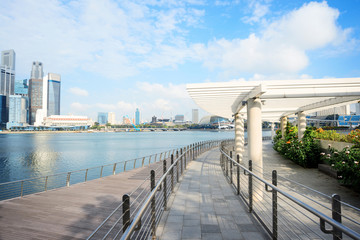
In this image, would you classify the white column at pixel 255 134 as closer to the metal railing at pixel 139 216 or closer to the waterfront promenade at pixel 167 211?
the waterfront promenade at pixel 167 211

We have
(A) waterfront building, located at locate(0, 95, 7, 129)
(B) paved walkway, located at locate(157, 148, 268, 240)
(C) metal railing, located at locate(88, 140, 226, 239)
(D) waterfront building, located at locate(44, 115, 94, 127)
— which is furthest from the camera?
(A) waterfront building, located at locate(0, 95, 7, 129)

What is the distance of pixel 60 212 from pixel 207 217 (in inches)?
166

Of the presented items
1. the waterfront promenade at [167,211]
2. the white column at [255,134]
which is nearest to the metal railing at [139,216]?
the waterfront promenade at [167,211]

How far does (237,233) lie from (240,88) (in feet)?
15.2

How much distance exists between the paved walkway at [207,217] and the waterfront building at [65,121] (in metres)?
182


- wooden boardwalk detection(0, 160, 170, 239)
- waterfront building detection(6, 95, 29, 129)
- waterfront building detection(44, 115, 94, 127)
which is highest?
waterfront building detection(6, 95, 29, 129)

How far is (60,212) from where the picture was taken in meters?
5.95

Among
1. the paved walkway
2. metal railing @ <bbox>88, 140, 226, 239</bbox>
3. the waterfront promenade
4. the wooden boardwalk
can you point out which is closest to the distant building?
the wooden boardwalk

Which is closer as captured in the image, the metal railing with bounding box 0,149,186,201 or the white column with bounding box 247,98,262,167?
the white column with bounding box 247,98,262,167

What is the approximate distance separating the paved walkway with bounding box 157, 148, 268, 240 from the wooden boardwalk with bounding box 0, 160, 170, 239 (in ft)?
6.54

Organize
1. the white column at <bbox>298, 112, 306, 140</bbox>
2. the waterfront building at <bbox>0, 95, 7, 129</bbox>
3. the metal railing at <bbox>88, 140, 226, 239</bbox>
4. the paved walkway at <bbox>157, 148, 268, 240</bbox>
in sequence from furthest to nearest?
1. the waterfront building at <bbox>0, 95, 7, 129</bbox>
2. the white column at <bbox>298, 112, 306, 140</bbox>
3. the paved walkway at <bbox>157, 148, 268, 240</bbox>
4. the metal railing at <bbox>88, 140, 226, 239</bbox>

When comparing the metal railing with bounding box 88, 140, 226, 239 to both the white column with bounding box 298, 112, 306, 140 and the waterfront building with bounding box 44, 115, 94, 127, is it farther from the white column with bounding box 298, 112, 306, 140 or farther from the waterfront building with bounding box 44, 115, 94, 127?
the waterfront building with bounding box 44, 115, 94, 127

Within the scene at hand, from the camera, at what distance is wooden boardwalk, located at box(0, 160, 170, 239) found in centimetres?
488

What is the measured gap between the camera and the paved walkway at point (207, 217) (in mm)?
3607
